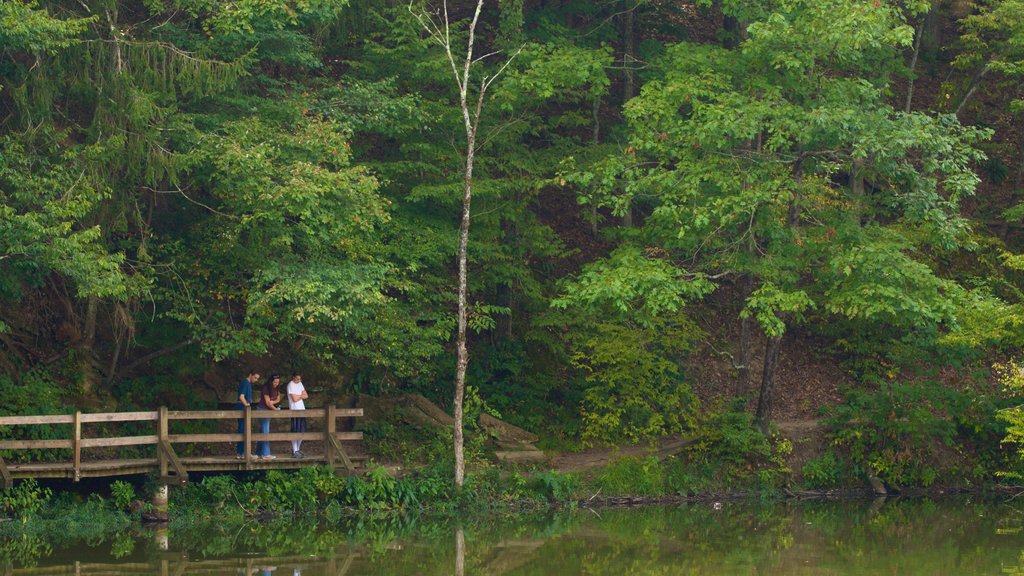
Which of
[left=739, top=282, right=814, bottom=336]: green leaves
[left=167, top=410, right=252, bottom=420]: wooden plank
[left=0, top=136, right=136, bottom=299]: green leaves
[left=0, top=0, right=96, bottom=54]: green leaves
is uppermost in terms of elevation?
[left=0, top=0, right=96, bottom=54]: green leaves

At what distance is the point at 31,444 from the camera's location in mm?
18156

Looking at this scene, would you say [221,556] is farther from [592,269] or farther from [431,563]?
[592,269]

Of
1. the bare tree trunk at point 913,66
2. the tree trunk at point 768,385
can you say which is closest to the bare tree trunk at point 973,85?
the bare tree trunk at point 913,66

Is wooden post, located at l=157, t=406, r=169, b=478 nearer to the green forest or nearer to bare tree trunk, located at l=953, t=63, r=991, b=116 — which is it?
the green forest

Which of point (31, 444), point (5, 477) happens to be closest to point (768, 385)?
point (31, 444)

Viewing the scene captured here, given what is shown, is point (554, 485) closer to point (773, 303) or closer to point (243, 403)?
point (773, 303)

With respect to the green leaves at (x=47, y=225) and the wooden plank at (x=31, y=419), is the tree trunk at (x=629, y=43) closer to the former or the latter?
the green leaves at (x=47, y=225)

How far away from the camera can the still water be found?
16.1 meters

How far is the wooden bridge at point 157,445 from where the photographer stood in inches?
723

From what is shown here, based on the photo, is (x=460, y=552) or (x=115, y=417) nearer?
(x=460, y=552)

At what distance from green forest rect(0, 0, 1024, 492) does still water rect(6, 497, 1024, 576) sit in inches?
93.5

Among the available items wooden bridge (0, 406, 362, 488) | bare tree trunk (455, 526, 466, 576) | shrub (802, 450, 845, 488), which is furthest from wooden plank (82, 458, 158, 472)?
shrub (802, 450, 845, 488)

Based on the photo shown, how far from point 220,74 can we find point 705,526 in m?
11.2

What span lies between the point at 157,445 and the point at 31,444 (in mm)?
2041
